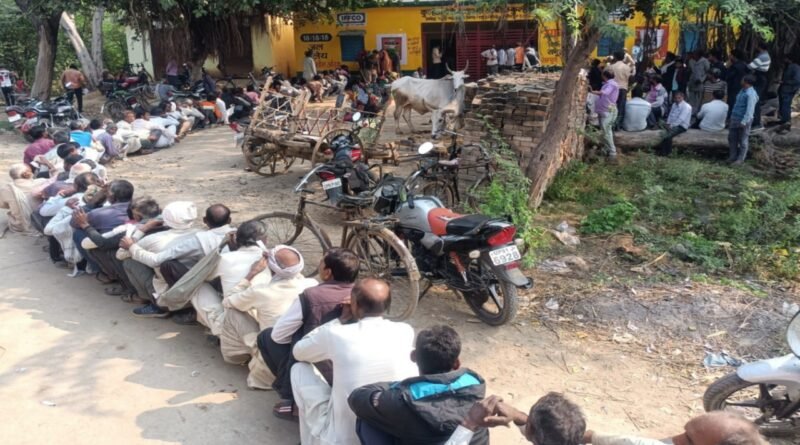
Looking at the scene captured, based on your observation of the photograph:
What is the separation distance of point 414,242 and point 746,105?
6.14 m

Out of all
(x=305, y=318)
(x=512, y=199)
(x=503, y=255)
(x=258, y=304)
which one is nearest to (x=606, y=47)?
(x=512, y=199)

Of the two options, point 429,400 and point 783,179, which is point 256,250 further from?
point 783,179

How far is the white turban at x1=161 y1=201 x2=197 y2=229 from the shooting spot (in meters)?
4.88

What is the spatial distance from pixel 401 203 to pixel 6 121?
13.7 metres

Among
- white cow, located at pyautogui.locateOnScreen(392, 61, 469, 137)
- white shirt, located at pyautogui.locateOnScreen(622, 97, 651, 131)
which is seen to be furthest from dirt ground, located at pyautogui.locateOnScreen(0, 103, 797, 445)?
white cow, located at pyautogui.locateOnScreen(392, 61, 469, 137)

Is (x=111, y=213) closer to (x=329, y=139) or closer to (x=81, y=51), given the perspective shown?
(x=329, y=139)

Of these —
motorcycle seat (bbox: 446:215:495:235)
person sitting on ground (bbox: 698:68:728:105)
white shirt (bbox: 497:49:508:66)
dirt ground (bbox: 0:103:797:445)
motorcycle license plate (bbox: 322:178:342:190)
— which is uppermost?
white shirt (bbox: 497:49:508:66)

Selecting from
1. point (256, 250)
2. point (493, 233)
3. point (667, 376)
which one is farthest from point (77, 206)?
point (667, 376)

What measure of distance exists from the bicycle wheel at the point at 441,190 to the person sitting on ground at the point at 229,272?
2.78 m

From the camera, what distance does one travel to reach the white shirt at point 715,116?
396 inches

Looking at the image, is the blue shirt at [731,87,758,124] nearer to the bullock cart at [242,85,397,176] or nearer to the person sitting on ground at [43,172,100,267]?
the bullock cart at [242,85,397,176]

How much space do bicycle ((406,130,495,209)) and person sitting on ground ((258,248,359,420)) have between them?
9.90 ft

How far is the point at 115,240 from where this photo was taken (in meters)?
5.16

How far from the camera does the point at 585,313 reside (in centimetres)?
498
